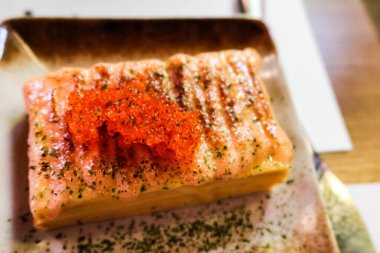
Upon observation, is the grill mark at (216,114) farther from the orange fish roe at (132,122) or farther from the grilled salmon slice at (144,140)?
the orange fish roe at (132,122)

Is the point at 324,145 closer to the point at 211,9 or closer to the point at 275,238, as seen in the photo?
the point at 275,238

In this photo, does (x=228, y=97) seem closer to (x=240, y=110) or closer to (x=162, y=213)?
(x=240, y=110)

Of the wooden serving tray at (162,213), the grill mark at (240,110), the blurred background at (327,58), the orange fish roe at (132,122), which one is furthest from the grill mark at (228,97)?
the blurred background at (327,58)

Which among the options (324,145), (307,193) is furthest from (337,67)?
(307,193)

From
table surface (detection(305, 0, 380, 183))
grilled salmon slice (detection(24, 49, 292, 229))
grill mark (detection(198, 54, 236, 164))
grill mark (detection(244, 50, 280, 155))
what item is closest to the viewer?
grilled salmon slice (detection(24, 49, 292, 229))

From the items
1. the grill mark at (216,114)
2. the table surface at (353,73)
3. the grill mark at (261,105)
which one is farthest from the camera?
the table surface at (353,73)

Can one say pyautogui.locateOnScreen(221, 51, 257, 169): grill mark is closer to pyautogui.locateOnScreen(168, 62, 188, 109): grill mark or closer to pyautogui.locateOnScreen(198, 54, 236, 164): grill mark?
pyautogui.locateOnScreen(198, 54, 236, 164): grill mark

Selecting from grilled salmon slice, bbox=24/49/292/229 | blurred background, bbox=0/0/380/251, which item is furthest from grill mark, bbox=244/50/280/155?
blurred background, bbox=0/0/380/251
